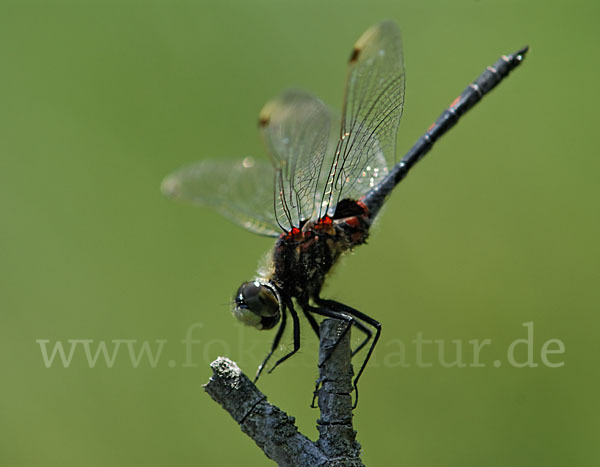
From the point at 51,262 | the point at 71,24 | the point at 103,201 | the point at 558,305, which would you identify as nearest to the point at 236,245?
the point at 103,201

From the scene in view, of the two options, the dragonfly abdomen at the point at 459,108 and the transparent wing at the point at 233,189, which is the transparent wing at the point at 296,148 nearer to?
the transparent wing at the point at 233,189

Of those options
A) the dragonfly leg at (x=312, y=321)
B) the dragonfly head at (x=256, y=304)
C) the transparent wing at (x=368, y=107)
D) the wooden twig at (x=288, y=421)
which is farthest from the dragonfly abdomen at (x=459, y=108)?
the wooden twig at (x=288, y=421)

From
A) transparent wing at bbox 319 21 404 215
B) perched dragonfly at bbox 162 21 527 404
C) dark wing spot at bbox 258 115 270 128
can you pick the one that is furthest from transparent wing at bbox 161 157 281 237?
transparent wing at bbox 319 21 404 215

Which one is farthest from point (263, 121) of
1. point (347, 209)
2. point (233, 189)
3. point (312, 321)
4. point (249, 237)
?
point (249, 237)

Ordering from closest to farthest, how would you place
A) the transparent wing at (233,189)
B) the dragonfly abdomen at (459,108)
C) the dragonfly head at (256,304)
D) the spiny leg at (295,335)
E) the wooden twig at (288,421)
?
the wooden twig at (288,421)
the dragonfly head at (256,304)
the spiny leg at (295,335)
the transparent wing at (233,189)
the dragonfly abdomen at (459,108)

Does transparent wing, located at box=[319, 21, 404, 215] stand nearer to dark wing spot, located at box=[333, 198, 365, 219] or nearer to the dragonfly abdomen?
dark wing spot, located at box=[333, 198, 365, 219]

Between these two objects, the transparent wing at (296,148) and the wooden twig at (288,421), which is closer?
the wooden twig at (288,421)

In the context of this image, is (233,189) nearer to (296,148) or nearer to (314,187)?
(296,148)
